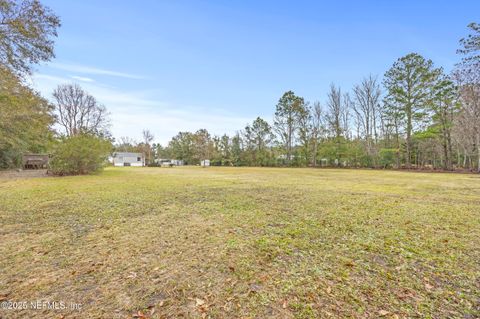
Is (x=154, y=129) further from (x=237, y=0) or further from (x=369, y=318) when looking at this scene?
(x=369, y=318)

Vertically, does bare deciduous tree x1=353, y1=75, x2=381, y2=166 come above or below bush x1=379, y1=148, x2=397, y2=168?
above

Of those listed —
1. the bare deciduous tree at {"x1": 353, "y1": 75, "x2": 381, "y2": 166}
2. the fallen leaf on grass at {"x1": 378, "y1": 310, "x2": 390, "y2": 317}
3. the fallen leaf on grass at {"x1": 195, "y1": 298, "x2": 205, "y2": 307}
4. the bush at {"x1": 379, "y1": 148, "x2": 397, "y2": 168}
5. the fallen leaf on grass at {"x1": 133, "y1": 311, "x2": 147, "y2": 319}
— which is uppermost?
the bare deciduous tree at {"x1": 353, "y1": 75, "x2": 381, "y2": 166}

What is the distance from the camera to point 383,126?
2691 centimetres

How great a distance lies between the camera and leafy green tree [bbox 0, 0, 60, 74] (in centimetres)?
576

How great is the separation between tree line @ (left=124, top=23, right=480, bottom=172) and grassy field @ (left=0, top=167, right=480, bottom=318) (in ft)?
63.5

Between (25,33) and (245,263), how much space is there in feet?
27.6

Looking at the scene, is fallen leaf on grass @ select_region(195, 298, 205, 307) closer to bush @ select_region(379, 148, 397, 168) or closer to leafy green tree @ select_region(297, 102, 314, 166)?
bush @ select_region(379, 148, 397, 168)

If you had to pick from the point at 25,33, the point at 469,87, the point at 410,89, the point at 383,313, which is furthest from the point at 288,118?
the point at 383,313

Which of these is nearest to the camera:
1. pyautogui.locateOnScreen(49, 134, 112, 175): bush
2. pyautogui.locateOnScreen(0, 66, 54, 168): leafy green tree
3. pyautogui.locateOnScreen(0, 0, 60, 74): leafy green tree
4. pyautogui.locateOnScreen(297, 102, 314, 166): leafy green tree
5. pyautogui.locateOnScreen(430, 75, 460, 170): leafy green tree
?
pyautogui.locateOnScreen(0, 0, 60, 74): leafy green tree

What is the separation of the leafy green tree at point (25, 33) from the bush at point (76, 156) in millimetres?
8301

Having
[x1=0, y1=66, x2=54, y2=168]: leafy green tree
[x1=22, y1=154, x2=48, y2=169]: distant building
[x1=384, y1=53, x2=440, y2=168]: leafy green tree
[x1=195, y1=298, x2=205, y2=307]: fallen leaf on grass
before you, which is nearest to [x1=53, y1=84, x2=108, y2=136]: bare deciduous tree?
[x1=22, y1=154, x2=48, y2=169]: distant building

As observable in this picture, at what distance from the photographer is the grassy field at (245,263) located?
1703mm

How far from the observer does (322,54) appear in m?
16.2

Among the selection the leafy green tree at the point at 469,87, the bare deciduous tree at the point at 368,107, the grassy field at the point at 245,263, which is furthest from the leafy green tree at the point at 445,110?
the grassy field at the point at 245,263
